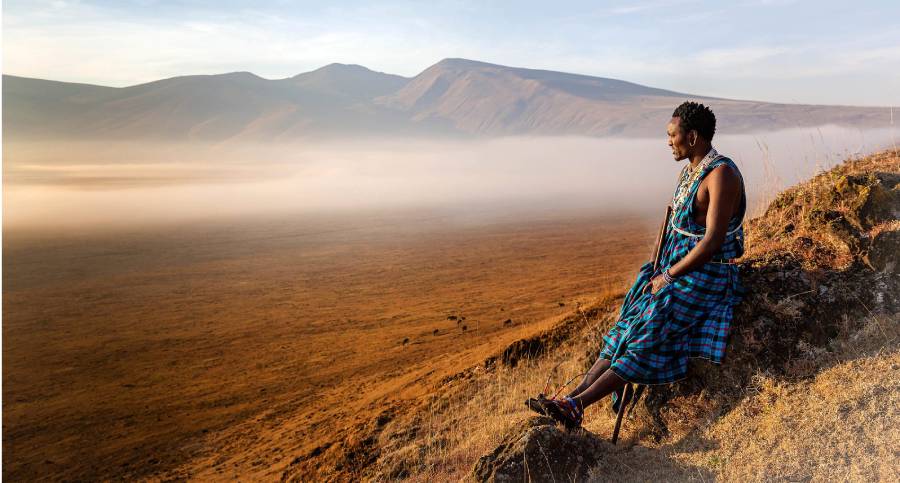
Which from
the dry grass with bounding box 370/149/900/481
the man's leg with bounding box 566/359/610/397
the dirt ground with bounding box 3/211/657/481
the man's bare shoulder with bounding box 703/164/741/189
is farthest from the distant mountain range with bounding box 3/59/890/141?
the man's bare shoulder with bounding box 703/164/741/189

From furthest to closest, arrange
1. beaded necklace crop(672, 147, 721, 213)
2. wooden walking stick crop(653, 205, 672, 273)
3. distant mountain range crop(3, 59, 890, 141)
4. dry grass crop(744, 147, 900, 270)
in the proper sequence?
distant mountain range crop(3, 59, 890, 141), dry grass crop(744, 147, 900, 270), wooden walking stick crop(653, 205, 672, 273), beaded necklace crop(672, 147, 721, 213)

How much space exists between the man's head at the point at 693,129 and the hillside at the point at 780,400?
98cm

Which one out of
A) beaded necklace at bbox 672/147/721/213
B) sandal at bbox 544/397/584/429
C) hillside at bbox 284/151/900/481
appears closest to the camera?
hillside at bbox 284/151/900/481

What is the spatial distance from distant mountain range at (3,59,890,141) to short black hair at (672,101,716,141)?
76644 mm

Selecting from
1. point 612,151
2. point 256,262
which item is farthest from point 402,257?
point 612,151

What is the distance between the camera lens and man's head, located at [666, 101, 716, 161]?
133 inches

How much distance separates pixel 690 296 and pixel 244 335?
786 cm

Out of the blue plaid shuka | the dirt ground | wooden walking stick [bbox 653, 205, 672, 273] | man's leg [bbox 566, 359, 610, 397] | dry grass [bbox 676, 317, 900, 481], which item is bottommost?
the dirt ground

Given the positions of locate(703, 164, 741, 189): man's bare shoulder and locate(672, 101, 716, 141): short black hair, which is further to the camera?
locate(672, 101, 716, 141): short black hair

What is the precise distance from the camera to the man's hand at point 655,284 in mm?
3305

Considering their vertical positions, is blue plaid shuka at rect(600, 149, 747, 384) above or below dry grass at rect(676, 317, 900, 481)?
above

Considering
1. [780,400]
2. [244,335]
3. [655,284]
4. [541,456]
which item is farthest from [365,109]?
[780,400]

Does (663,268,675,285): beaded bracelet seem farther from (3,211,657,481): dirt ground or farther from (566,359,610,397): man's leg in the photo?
(3,211,657,481): dirt ground

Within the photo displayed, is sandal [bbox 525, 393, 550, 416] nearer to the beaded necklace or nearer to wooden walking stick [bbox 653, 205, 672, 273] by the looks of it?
wooden walking stick [bbox 653, 205, 672, 273]
